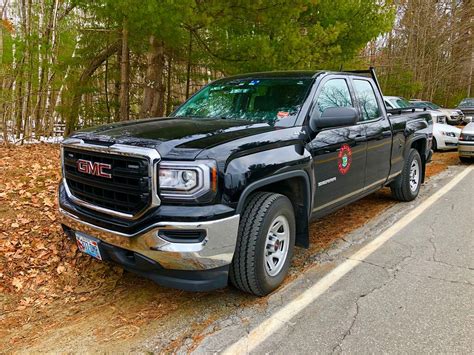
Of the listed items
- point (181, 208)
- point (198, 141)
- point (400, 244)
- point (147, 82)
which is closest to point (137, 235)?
point (181, 208)

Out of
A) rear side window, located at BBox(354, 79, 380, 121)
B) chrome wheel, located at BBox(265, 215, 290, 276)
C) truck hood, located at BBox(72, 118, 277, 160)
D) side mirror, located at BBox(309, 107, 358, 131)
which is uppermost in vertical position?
rear side window, located at BBox(354, 79, 380, 121)

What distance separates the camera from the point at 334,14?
9648mm

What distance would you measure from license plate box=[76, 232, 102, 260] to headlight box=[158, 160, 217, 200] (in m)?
0.80

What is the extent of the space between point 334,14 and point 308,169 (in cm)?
740

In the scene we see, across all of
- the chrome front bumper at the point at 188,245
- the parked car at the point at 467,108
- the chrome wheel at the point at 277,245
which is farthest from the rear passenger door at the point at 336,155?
the parked car at the point at 467,108

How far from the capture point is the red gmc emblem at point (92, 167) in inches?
117

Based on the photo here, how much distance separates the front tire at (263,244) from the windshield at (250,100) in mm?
888

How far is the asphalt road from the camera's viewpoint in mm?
2770

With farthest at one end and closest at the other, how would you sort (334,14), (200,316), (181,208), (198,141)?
(334,14) < (200,316) < (198,141) < (181,208)

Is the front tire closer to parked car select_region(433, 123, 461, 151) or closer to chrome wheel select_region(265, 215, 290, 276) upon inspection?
chrome wheel select_region(265, 215, 290, 276)

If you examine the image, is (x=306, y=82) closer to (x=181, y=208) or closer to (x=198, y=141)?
(x=198, y=141)

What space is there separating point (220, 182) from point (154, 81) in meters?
7.69

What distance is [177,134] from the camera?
10.1 ft

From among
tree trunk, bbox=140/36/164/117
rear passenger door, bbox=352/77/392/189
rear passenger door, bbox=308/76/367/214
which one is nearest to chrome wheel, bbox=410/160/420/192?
rear passenger door, bbox=352/77/392/189
